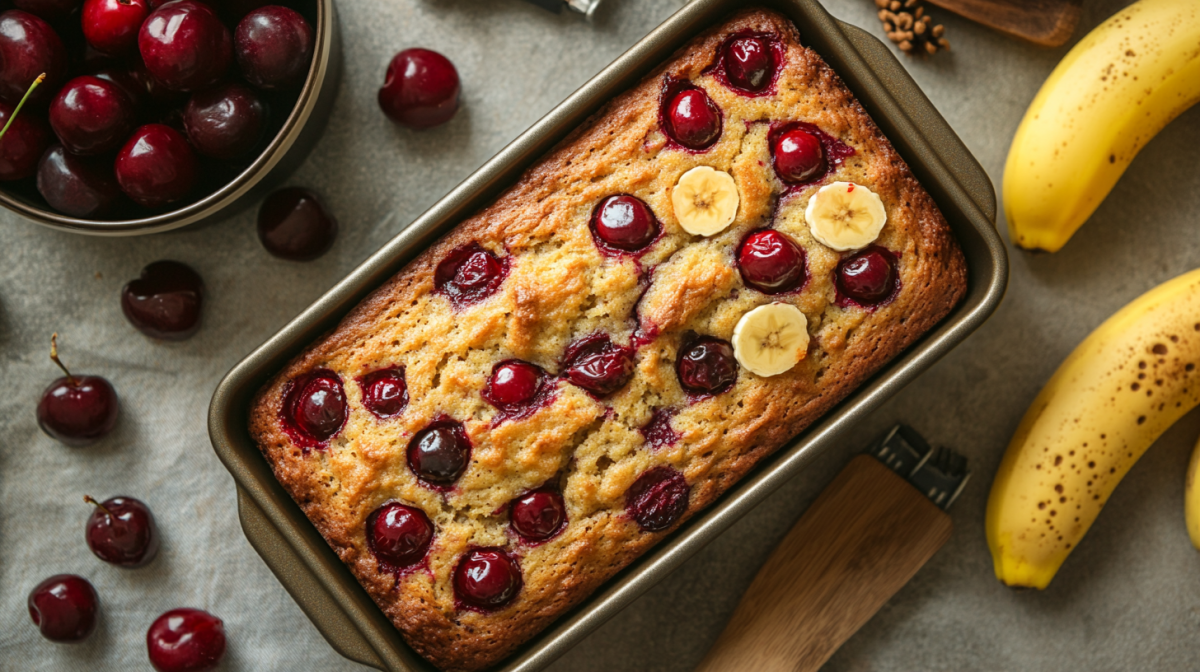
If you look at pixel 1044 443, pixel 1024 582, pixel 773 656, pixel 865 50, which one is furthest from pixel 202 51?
pixel 1024 582

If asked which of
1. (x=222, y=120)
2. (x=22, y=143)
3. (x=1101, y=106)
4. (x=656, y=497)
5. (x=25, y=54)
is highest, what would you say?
(x=25, y=54)

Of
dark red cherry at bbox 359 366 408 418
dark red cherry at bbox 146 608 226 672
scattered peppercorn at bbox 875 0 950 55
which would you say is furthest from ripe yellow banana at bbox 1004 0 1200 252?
dark red cherry at bbox 146 608 226 672

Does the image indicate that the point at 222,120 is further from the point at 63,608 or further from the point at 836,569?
the point at 836,569

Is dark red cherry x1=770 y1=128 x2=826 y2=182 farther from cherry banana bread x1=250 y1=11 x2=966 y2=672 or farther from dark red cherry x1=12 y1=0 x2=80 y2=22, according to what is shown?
dark red cherry x1=12 y1=0 x2=80 y2=22

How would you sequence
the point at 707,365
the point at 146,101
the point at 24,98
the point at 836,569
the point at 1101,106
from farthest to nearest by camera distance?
1. the point at 836,569
2. the point at 1101,106
3. the point at 146,101
4. the point at 707,365
5. the point at 24,98

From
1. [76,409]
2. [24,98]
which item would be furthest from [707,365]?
[76,409]

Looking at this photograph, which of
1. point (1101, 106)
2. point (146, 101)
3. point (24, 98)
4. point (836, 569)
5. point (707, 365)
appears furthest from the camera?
point (836, 569)

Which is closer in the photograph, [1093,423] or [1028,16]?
[1093,423]

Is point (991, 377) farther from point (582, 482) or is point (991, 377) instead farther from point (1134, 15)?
point (582, 482)
